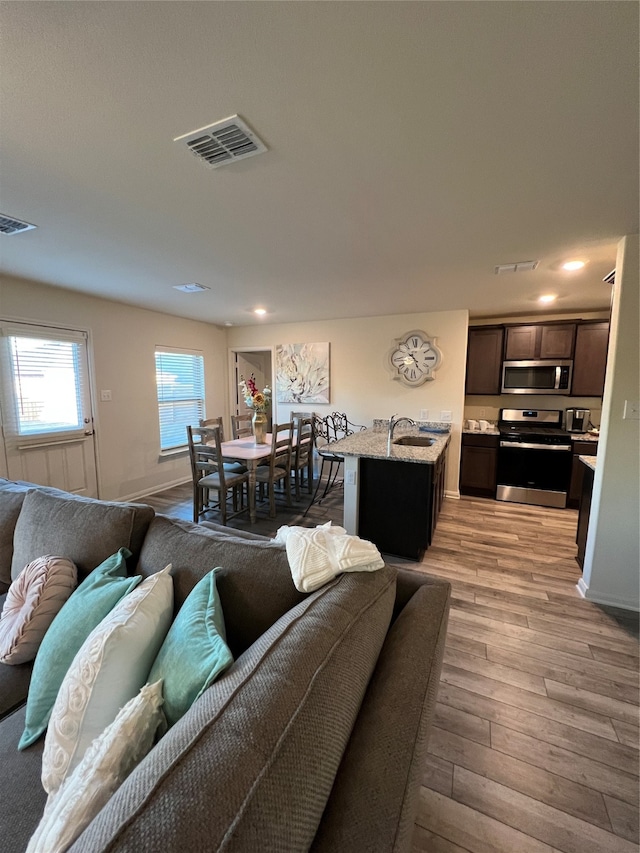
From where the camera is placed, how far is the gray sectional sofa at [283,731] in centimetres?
48

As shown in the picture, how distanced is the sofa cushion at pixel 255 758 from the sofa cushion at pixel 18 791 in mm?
535

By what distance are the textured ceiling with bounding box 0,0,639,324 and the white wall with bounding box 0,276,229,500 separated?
1.11 metres

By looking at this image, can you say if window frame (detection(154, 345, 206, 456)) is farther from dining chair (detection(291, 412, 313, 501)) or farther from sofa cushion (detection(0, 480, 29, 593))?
sofa cushion (detection(0, 480, 29, 593))

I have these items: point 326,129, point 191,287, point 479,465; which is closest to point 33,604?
point 326,129

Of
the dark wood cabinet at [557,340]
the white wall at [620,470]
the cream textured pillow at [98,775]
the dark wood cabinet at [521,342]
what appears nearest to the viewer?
the cream textured pillow at [98,775]

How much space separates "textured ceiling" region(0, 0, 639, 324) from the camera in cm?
98

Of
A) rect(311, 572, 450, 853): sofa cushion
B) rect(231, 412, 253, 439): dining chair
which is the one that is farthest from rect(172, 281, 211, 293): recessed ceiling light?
rect(311, 572, 450, 853): sofa cushion

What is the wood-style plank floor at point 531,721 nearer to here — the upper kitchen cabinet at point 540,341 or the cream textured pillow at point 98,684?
the cream textured pillow at point 98,684

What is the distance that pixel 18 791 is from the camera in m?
0.85

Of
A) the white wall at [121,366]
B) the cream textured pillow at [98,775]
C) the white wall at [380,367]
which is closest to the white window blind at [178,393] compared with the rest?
the white wall at [121,366]

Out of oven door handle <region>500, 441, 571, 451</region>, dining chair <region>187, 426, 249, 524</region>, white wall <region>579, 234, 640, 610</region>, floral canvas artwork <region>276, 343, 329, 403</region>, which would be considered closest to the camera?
white wall <region>579, 234, 640, 610</region>

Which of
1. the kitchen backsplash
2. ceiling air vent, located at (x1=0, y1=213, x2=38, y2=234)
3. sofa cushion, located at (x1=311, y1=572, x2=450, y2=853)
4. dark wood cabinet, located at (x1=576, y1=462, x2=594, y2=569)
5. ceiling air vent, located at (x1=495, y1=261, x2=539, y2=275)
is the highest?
ceiling air vent, located at (x1=0, y1=213, x2=38, y2=234)

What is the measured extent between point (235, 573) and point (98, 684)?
43cm

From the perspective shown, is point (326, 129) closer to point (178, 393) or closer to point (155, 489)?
point (178, 393)
